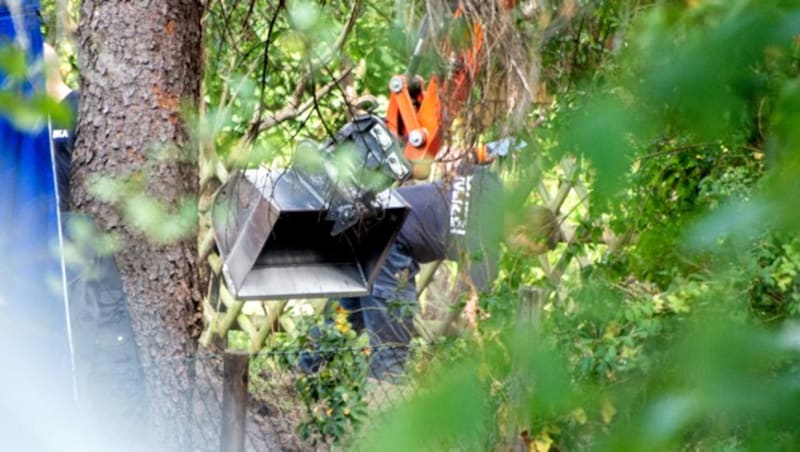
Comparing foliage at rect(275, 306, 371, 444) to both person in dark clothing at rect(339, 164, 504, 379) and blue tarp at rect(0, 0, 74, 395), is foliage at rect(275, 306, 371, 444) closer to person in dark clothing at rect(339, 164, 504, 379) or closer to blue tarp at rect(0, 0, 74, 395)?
person in dark clothing at rect(339, 164, 504, 379)

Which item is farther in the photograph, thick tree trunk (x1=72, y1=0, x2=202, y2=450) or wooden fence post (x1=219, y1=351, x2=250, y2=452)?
wooden fence post (x1=219, y1=351, x2=250, y2=452)

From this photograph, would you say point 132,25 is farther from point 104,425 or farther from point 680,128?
point 680,128

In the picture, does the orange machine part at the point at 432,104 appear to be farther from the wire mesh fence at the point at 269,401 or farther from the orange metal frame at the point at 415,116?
the wire mesh fence at the point at 269,401

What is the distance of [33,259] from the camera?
3.15 m

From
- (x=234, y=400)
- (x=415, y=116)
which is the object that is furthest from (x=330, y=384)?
(x=415, y=116)

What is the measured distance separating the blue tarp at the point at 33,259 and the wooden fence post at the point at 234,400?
579mm

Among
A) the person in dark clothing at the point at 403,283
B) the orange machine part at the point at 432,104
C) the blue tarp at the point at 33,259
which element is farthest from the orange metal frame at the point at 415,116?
the blue tarp at the point at 33,259

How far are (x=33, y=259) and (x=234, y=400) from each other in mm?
819

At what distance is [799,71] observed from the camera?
1.04 metres

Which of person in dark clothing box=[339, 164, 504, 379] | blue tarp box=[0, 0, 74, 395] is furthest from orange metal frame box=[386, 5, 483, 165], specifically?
blue tarp box=[0, 0, 74, 395]

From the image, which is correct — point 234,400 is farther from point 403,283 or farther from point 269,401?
point 403,283

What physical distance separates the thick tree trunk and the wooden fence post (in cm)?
13

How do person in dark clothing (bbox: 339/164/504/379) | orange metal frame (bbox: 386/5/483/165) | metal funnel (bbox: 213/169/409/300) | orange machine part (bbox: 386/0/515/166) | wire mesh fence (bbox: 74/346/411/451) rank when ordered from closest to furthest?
orange machine part (bbox: 386/0/515/166)
wire mesh fence (bbox: 74/346/411/451)
orange metal frame (bbox: 386/5/483/165)
metal funnel (bbox: 213/169/409/300)
person in dark clothing (bbox: 339/164/504/379)

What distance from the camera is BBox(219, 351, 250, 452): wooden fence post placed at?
3648mm
